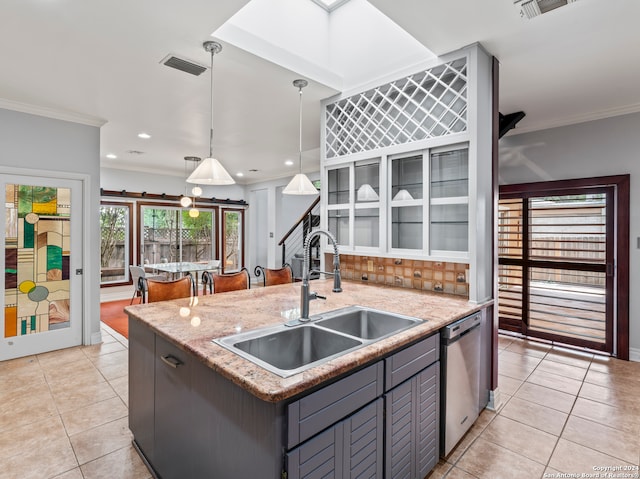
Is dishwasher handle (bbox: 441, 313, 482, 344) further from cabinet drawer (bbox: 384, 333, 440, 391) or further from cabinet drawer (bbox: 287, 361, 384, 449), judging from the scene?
cabinet drawer (bbox: 287, 361, 384, 449)

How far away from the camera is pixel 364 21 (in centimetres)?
296

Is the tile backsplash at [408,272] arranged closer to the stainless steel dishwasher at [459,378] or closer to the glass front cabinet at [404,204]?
the glass front cabinet at [404,204]

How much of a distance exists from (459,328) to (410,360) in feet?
1.73

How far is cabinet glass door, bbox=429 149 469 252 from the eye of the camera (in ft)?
8.46

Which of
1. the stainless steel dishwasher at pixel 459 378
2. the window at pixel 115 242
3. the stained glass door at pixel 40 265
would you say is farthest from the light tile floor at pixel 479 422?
the window at pixel 115 242

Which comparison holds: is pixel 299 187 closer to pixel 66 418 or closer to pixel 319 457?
pixel 319 457

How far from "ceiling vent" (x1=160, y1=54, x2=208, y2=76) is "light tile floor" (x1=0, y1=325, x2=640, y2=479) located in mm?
2688

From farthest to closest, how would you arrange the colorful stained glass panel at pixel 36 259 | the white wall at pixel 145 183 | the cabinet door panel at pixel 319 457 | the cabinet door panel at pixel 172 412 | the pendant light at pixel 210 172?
1. the white wall at pixel 145 183
2. the colorful stained glass panel at pixel 36 259
3. the pendant light at pixel 210 172
4. the cabinet door panel at pixel 172 412
5. the cabinet door panel at pixel 319 457

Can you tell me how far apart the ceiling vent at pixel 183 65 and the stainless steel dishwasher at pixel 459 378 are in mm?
2630

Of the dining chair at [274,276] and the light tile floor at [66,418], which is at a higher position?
the dining chair at [274,276]

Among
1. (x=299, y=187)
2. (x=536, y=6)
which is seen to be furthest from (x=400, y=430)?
(x=536, y=6)

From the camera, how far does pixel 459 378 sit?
2.14 m

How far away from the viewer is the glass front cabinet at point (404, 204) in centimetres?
262

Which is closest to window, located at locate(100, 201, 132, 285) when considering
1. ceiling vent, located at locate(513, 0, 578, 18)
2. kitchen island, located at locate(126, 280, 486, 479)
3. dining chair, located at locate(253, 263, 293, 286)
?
dining chair, located at locate(253, 263, 293, 286)
